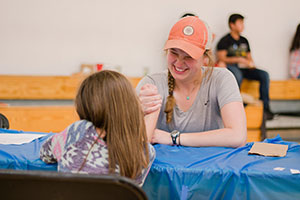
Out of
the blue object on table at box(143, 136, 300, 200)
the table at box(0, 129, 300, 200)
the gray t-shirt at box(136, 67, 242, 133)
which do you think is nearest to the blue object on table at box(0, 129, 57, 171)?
the table at box(0, 129, 300, 200)

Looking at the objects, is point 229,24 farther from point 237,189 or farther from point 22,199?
point 22,199

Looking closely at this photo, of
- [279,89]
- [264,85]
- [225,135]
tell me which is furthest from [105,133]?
[279,89]

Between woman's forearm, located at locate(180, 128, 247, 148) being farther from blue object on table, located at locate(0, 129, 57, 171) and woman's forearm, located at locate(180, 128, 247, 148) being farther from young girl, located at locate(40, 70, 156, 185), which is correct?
blue object on table, located at locate(0, 129, 57, 171)

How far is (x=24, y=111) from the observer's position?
374cm

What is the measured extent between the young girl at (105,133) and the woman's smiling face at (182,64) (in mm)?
592

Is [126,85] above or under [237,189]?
above

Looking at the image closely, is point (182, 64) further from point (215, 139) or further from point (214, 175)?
point (214, 175)

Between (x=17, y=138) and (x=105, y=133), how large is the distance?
0.68m

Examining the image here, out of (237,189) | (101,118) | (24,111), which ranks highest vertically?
(101,118)

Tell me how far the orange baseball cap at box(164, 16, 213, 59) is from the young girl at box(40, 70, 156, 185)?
0.54m

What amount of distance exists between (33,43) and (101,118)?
11.9 ft

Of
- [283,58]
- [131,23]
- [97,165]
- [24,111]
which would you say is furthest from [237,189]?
[283,58]

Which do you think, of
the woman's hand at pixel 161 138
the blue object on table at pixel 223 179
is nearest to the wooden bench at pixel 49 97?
the woman's hand at pixel 161 138

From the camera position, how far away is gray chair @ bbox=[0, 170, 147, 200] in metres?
0.64
